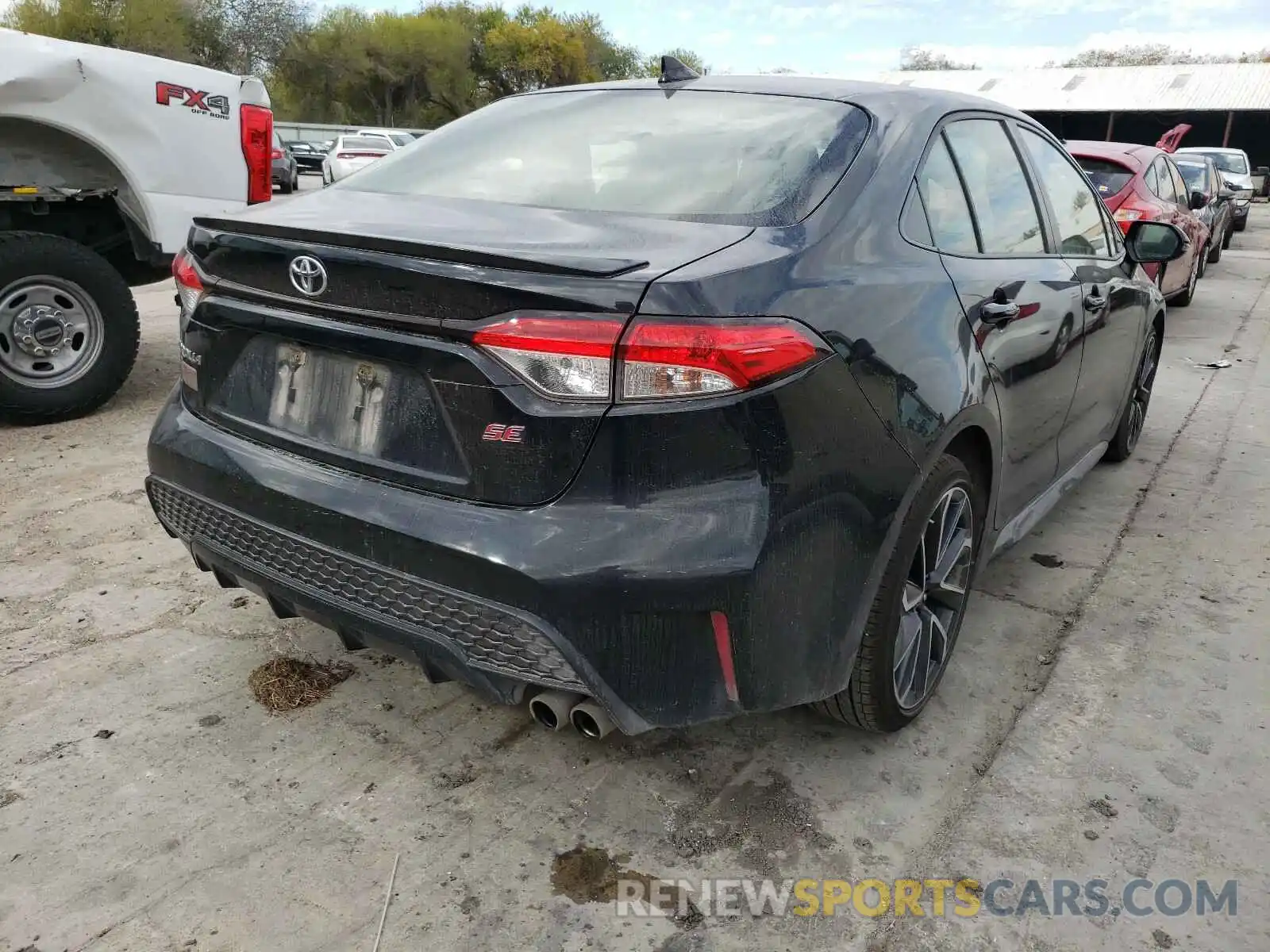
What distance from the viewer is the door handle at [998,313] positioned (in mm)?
2602

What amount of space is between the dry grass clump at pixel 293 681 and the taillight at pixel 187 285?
1004 millimetres

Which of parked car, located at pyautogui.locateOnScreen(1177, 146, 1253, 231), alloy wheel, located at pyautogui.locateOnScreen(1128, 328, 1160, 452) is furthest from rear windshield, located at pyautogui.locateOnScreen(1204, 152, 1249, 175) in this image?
alloy wheel, located at pyautogui.locateOnScreen(1128, 328, 1160, 452)

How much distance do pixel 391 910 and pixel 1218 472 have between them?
4.54m

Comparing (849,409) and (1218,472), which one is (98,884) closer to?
(849,409)

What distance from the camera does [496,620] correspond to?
1.96m

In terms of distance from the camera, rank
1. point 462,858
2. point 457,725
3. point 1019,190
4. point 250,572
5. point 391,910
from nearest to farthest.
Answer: point 391,910, point 462,858, point 250,572, point 457,725, point 1019,190

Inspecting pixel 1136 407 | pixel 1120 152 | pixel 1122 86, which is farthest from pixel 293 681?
pixel 1122 86

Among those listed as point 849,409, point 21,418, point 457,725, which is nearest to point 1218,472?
point 849,409

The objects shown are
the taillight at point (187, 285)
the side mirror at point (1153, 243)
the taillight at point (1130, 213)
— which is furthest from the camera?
the taillight at point (1130, 213)

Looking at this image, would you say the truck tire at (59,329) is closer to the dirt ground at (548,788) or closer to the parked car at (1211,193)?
the dirt ground at (548,788)

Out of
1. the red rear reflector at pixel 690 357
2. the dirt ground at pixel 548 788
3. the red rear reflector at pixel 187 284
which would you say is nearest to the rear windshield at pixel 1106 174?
the dirt ground at pixel 548 788

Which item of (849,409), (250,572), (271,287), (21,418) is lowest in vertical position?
(21,418)

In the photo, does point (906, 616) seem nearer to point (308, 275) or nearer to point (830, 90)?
point (830, 90)

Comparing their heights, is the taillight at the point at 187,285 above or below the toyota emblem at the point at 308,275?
below
